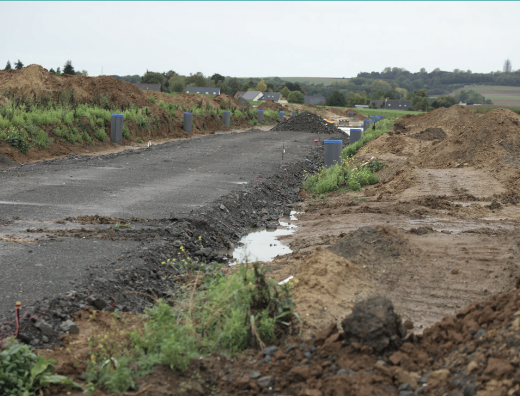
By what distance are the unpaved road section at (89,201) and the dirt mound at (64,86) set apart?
880cm

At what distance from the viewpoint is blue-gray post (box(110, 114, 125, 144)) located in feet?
76.9

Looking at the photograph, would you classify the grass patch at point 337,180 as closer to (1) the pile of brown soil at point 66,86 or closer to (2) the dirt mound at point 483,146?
(2) the dirt mound at point 483,146

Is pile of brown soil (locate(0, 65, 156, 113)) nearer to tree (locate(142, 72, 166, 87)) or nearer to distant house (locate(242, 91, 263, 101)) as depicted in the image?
tree (locate(142, 72, 166, 87))

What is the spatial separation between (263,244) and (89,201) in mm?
3936

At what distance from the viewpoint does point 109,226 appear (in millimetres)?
8859

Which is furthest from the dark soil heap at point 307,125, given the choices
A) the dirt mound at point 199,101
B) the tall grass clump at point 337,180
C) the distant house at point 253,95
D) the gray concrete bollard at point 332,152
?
the distant house at point 253,95

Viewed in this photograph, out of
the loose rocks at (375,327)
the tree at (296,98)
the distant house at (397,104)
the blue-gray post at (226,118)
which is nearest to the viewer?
the loose rocks at (375,327)

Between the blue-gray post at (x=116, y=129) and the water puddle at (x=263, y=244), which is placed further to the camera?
Result: the blue-gray post at (x=116, y=129)

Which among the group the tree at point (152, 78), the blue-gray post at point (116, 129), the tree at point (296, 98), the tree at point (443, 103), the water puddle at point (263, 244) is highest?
the tree at point (152, 78)

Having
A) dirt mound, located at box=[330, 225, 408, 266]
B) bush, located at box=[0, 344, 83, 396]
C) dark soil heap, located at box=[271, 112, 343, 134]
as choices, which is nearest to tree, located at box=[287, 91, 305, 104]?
dark soil heap, located at box=[271, 112, 343, 134]

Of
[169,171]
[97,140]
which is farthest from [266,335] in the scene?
[97,140]

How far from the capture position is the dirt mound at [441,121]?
118 feet

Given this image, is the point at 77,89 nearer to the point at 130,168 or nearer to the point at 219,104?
the point at 130,168

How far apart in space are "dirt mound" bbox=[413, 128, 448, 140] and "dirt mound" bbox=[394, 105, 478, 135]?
1404mm
